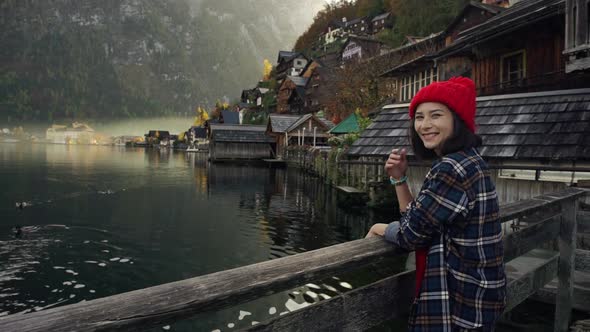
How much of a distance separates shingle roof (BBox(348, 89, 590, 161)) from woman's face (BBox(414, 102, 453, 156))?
805 cm

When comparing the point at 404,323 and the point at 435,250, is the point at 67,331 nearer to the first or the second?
the point at 435,250

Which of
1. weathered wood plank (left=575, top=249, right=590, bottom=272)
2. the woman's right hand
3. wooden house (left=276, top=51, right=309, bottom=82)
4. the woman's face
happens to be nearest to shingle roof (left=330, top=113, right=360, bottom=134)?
weathered wood plank (left=575, top=249, right=590, bottom=272)

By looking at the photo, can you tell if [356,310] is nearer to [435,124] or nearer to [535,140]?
[435,124]

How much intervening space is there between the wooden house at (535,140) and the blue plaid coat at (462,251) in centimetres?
812

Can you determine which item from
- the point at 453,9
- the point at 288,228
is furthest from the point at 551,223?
the point at 453,9

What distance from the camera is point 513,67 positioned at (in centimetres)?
1312

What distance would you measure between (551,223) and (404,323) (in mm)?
4679

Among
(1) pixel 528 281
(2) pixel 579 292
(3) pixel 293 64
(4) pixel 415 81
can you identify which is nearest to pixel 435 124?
(1) pixel 528 281

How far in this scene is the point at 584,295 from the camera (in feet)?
20.1

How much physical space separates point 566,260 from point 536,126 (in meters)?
6.32

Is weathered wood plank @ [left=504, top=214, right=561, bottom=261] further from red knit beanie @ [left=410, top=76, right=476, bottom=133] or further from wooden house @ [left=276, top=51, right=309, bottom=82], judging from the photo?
wooden house @ [left=276, top=51, right=309, bottom=82]

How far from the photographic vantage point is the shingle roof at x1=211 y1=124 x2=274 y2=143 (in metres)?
54.5

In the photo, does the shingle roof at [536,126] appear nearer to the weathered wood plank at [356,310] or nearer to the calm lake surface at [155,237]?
the calm lake surface at [155,237]

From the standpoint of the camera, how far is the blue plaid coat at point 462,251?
1.96 metres
